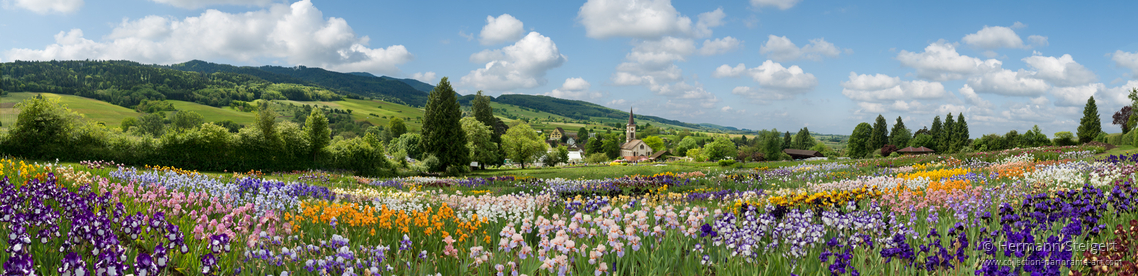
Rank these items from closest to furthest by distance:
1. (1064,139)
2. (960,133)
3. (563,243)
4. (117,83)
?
(563,243) < (1064,139) < (960,133) < (117,83)

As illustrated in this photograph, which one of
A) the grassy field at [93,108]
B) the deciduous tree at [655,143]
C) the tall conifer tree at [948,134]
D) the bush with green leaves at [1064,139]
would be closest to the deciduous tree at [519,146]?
the bush with green leaves at [1064,139]

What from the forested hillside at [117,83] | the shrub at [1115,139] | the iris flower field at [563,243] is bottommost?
the iris flower field at [563,243]

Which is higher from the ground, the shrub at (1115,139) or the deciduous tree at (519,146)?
the shrub at (1115,139)

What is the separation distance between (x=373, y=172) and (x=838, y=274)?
34.1 meters

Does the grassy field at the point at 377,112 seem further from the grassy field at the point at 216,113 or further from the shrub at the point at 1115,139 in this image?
the shrub at the point at 1115,139

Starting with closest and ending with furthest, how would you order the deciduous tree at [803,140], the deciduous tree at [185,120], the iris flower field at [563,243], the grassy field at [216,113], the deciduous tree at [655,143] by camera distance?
the iris flower field at [563,243] < the deciduous tree at [185,120] < the deciduous tree at [803,140] < the grassy field at [216,113] < the deciduous tree at [655,143]

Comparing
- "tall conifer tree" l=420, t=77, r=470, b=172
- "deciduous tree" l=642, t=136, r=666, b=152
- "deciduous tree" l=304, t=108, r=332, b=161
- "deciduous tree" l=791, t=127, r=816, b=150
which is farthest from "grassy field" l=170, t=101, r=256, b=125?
"deciduous tree" l=791, t=127, r=816, b=150

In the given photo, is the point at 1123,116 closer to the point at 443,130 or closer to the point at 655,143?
the point at 443,130

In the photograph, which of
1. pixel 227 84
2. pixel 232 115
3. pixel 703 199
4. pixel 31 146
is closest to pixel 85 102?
pixel 232 115

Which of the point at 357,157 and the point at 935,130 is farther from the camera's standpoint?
the point at 935,130

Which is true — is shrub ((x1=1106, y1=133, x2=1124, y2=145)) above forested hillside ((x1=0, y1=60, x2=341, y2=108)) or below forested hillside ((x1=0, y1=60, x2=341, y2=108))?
below

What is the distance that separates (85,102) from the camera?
11406 centimetres

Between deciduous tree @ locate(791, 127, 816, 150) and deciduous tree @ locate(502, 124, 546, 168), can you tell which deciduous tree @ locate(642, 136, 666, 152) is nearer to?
deciduous tree @ locate(791, 127, 816, 150)

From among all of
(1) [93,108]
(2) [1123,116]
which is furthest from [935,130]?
(1) [93,108]
